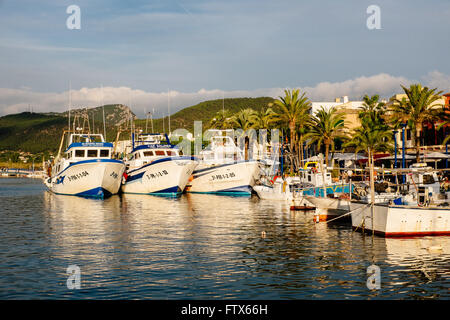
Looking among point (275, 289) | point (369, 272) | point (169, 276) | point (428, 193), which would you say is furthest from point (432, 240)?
point (169, 276)

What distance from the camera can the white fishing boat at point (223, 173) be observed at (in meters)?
57.3

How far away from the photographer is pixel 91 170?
51.4 metres

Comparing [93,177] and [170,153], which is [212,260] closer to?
[93,177]

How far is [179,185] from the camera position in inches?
2160

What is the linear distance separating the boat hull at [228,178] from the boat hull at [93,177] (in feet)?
34.8

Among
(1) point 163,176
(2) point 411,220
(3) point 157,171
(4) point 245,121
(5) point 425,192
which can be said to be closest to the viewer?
(2) point 411,220

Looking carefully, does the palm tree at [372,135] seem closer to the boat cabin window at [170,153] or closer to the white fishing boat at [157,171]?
the white fishing boat at [157,171]

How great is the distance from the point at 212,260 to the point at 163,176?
35444 millimetres

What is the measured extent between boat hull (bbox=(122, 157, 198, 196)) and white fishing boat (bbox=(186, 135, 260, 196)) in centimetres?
348

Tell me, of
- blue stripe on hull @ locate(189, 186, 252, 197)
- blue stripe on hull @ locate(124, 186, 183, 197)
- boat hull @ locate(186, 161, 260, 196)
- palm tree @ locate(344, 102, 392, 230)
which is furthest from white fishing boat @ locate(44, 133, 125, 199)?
palm tree @ locate(344, 102, 392, 230)

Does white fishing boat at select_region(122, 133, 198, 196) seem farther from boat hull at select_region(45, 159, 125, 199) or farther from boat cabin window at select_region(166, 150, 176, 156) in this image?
boat hull at select_region(45, 159, 125, 199)

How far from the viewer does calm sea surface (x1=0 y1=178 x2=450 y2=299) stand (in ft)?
49.8

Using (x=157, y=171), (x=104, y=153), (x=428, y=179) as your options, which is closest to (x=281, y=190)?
(x=157, y=171)
